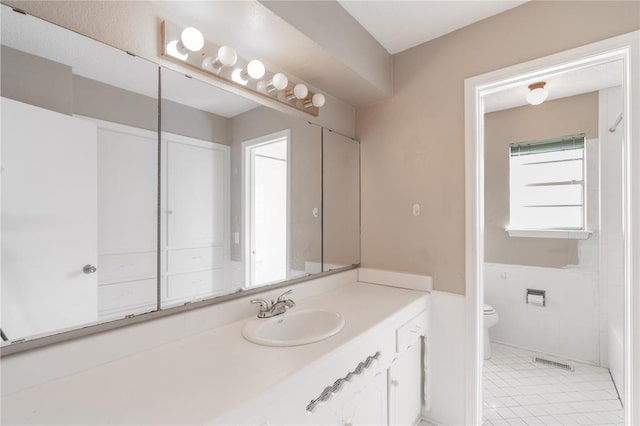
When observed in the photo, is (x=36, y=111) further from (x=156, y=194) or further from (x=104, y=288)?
(x=104, y=288)

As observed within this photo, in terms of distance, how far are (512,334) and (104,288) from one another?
10.4 feet

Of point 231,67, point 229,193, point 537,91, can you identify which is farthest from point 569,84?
point 229,193

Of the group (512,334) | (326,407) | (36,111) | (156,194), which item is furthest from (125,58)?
(512,334)

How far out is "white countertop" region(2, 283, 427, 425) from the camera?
2.29ft

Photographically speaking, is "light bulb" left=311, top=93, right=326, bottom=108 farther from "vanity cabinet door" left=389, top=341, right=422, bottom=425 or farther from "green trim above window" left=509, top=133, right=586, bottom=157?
"green trim above window" left=509, top=133, right=586, bottom=157

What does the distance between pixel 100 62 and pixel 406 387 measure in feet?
6.51

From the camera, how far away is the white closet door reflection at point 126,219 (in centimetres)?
98

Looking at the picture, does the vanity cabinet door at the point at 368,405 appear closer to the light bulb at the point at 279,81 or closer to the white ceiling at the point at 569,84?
the light bulb at the point at 279,81

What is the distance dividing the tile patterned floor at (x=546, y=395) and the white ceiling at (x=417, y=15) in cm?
242

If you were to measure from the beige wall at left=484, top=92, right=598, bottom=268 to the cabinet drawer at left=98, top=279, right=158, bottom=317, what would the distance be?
2757 millimetres

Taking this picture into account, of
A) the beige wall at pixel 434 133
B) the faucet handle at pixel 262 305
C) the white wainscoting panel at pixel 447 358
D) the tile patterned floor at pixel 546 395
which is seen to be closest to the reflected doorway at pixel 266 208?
the faucet handle at pixel 262 305

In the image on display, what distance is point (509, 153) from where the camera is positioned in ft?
8.64

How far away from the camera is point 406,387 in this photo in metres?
1.58

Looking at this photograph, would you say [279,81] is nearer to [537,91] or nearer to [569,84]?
[537,91]
